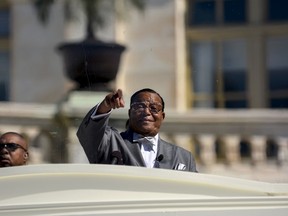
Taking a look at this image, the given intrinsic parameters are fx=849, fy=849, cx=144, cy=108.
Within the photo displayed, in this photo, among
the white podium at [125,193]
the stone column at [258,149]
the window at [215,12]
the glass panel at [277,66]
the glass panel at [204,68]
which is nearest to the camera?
the white podium at [125,193]

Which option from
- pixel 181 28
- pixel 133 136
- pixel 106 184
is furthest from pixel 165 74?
pixel 106 184

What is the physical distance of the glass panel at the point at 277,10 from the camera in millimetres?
10508

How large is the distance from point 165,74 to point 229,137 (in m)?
1.88

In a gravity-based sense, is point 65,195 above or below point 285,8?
below

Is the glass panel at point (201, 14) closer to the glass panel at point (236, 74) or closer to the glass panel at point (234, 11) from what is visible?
the glass panel at point (234, 11)

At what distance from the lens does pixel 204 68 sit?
10758mm

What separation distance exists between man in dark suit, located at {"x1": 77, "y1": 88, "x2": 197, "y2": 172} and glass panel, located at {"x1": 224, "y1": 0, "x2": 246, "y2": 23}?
6.67 meters

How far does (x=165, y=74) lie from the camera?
10219 millimetres

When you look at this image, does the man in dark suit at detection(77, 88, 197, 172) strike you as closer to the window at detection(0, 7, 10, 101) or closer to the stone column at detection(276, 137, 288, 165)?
the stone column at detection(276, 137, 288, 165)

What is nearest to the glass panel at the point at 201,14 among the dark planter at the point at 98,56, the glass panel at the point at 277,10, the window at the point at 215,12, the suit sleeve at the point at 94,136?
the window at the point at 215,12

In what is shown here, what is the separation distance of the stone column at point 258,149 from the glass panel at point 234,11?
7.01ft

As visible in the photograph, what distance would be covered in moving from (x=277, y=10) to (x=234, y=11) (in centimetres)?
53

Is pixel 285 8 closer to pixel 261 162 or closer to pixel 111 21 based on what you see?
pixel 111 21

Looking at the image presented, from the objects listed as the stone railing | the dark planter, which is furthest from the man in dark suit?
the stone railing
